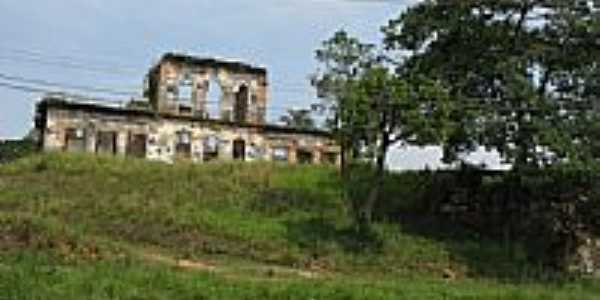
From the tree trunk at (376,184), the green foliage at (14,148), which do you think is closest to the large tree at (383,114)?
the tree trunk at (376,184)

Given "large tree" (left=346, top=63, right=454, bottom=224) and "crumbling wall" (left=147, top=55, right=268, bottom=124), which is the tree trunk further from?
"crumbling wall" (left=147, top=55, right=268, bottom=124)

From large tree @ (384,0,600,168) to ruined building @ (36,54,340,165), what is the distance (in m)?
25.1

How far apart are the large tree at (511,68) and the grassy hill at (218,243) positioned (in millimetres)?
3724

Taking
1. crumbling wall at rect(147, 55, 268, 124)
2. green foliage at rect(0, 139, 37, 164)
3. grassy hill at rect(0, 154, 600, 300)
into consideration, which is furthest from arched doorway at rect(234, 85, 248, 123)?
grassy hill at rect(0, 154, 600, 300)

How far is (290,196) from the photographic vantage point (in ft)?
136

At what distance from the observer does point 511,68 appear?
122 feet

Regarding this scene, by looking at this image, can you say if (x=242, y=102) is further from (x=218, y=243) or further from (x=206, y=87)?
(x=218, y=243)

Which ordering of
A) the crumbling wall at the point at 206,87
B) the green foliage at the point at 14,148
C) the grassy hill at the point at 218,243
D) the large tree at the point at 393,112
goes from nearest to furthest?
the grassy hill at the point at 218,243 < the large tree at the point at 393,112 < the crumbling wall at the point at 206,87 < the green foliage at the point at 14,148

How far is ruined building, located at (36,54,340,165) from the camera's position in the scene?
63.6 m

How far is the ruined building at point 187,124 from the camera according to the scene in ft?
209

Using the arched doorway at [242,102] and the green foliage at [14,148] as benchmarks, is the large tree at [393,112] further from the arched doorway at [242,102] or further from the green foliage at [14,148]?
the green foliage at [14,148]

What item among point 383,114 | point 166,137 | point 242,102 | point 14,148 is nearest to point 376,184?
point 383,114

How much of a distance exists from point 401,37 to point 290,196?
7032 millimetres

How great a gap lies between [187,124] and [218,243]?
32.0m
